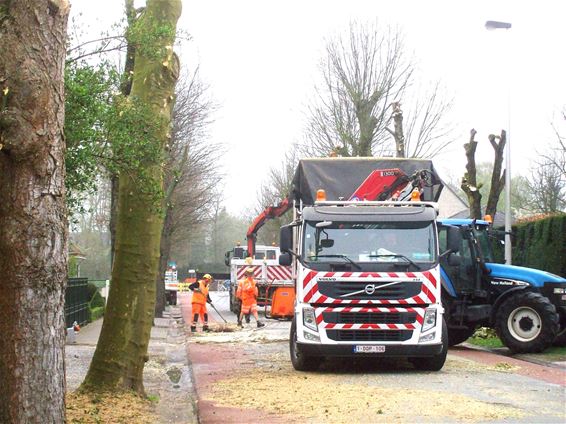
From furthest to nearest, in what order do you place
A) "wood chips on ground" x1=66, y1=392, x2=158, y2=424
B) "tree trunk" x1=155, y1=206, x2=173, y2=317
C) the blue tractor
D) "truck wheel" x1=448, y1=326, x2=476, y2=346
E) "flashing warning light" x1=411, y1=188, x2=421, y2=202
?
"tree trunk" x1=155, y1=206, x2=173, y2=317 → "truck wheel" x1=448, y1=326, x2=476, y2=346 → the blue tractor → "flashing warning light" x1=411, y1=188, x2=421, y2=202 → "wood chips on ground" x1=66, y1=392, x2=158, y2=424

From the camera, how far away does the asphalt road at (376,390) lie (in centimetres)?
941

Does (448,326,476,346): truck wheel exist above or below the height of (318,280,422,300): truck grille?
below

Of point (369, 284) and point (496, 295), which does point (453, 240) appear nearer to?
point (369, 284)

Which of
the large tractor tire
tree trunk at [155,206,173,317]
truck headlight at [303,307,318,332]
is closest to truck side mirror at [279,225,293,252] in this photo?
truck headlight at [303,307,318,332]

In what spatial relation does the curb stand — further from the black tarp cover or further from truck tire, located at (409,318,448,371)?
the black tarp cover

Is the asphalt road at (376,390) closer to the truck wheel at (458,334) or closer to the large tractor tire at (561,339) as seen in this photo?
the truck wheel at (458,334)

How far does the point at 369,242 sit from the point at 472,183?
481 inches

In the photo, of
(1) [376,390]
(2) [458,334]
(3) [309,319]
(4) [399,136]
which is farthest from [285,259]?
(4) [399,136]

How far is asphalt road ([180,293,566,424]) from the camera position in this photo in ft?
30.9

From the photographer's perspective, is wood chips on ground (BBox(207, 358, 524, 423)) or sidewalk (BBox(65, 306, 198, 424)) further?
sidewalk (BBox(65, 306, 198, 424))

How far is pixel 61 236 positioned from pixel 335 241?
7850 mm

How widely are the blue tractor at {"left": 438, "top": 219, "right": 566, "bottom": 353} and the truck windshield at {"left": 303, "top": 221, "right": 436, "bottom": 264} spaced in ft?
10.2

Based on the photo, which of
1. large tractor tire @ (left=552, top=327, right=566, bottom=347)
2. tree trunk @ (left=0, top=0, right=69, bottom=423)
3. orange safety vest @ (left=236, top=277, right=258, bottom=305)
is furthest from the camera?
orange safety vest @ (left=236, top=277, right=258, bottom=305)

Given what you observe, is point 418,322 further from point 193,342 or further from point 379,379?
point 193,342
